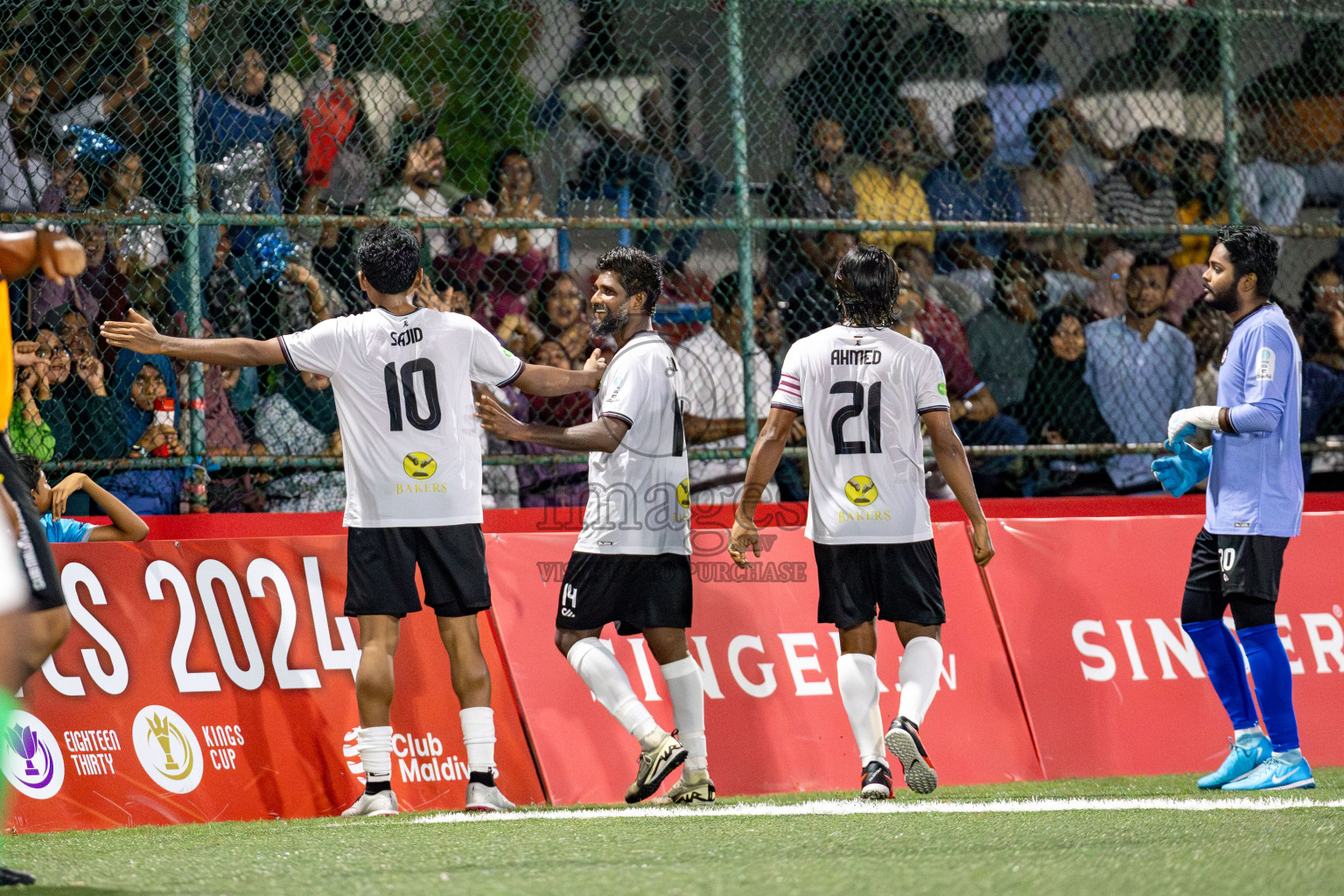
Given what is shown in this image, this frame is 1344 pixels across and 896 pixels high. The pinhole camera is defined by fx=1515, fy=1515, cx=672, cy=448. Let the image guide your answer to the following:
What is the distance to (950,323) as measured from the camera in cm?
888

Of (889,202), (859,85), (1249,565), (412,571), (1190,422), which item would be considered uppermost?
(859,85)

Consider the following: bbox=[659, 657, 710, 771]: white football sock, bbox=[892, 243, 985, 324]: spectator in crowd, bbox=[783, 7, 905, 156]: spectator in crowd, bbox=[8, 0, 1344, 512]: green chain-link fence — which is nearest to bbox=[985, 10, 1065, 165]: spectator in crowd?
bbox=[8, 0, 1344, 512]: green chain-link fence

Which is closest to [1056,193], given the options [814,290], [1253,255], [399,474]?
[814,290]

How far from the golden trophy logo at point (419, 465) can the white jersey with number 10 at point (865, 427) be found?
4.31 ft

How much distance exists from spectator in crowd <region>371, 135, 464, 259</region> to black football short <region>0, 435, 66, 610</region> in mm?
4281

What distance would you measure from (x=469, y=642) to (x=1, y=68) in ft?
12.5

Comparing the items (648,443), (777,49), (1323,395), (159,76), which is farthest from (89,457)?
(1323,395)

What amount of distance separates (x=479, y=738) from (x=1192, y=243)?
6.24m

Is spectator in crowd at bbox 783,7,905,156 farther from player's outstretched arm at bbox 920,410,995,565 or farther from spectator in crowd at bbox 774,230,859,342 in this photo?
player's outstretched arm at bbox 920,410,995,565

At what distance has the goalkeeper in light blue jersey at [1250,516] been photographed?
574cm

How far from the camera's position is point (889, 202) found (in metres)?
8.95

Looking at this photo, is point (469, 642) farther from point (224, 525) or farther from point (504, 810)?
point (224, 525)

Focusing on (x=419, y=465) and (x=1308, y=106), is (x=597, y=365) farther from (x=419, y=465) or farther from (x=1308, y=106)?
(x=1308, y=106)

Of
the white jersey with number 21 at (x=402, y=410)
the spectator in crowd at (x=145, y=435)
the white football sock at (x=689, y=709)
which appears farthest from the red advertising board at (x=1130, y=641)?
the spectator in crowd at (x=145, y=435)
